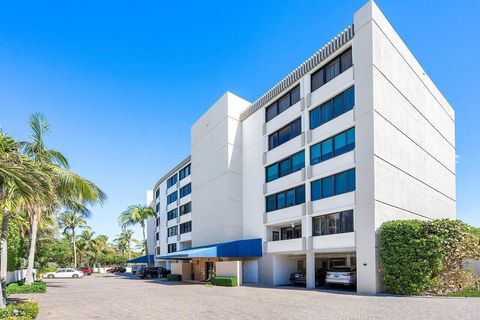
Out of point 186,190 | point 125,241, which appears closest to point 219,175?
point 186,190

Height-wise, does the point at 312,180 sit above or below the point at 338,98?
below

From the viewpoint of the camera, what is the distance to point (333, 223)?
957 inches

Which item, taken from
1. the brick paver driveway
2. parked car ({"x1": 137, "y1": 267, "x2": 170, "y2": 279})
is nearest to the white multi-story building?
the brick paver driveway

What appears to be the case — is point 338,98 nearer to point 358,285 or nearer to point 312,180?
point 312,180

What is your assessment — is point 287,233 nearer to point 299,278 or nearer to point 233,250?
point 299,278

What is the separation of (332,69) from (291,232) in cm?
1338

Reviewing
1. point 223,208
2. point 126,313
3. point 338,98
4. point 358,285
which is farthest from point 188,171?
point 126,313

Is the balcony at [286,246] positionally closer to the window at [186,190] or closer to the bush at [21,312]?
the bush at [21,312]

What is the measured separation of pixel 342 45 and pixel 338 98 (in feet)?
11.4

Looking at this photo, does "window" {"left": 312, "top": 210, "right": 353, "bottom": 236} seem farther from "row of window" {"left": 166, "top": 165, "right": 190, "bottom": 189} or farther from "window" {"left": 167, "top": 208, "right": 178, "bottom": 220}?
"window" {"left": 167, "top": 208, "right": 178, "bottom": 220}

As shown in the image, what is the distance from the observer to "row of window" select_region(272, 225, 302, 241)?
1172 inches

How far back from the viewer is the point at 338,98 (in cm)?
2508

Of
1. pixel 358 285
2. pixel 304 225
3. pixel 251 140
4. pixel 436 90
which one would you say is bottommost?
pixel 358 285

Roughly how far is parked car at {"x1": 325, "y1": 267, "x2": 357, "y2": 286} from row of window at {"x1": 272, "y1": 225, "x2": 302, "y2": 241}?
5.81 metres
